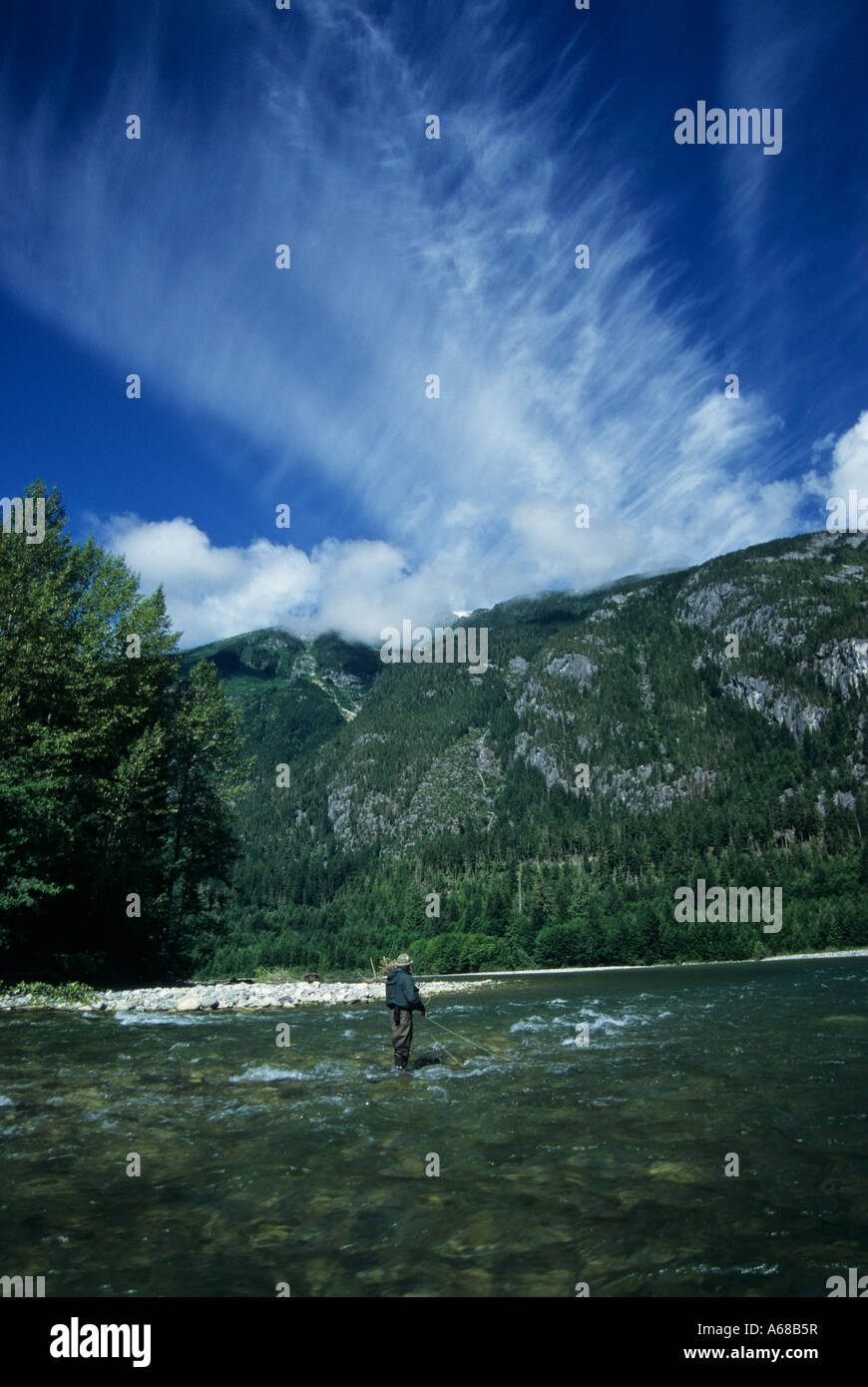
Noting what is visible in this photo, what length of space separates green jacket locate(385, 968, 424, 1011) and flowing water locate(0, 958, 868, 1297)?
1.39 metres

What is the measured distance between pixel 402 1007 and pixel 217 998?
53.0ft

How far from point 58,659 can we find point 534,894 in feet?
448

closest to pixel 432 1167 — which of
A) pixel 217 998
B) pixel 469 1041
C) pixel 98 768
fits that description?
pixel 469 1041

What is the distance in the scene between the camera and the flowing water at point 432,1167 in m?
6.45

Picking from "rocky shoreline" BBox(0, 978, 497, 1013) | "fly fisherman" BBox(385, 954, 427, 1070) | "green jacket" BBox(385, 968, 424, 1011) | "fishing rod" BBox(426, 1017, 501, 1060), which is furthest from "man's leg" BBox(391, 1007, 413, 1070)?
"rocky shoreline" BBox(0, 978, 497, 1013)

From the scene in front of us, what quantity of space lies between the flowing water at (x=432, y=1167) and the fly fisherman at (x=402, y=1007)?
0.59 metres

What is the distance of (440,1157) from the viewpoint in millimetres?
9656

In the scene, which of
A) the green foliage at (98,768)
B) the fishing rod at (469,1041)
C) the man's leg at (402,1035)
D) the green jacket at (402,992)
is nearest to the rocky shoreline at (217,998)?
the green foliage at (98,768)

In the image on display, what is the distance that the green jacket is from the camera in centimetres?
1661

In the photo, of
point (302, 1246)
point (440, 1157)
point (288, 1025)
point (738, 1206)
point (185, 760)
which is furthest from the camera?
point (185, 760)

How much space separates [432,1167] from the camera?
9.18 m

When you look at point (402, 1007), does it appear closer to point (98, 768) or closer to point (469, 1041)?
point (469, 1041)
